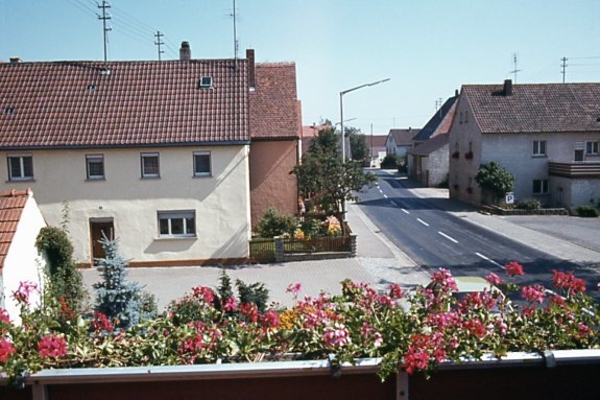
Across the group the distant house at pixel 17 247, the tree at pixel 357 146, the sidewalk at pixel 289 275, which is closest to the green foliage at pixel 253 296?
the distant house at pixel 17 247

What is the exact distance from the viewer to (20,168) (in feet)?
80.5

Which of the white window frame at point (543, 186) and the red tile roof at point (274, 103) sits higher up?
the red tile roof at point (274, 103)

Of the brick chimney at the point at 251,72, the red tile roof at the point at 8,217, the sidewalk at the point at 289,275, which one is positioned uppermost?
the brick chimney at the point at 251,72

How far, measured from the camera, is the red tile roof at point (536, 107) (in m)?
40.8

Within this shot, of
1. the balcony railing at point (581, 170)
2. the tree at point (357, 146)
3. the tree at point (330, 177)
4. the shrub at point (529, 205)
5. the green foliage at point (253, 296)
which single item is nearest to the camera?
the green foliage at point (253, 296)

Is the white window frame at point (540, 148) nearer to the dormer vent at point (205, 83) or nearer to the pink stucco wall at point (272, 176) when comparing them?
the pink stucco wall at point (272, 176)

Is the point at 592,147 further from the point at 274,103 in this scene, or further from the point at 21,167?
the point at 21,167

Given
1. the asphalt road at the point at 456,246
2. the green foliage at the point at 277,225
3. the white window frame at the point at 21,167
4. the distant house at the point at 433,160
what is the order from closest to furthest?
1. the asphalt road at the point at 456,246
2. the white window frame at the point at 21,167
3. the green foliage at the point at 277,225
4. the distant house at the point at 433,160

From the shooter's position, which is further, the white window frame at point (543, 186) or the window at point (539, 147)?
the white window frame at point (543, 186)

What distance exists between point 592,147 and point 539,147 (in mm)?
3831

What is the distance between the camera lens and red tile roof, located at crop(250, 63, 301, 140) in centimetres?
3002

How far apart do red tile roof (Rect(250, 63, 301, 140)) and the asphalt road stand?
7.89 m

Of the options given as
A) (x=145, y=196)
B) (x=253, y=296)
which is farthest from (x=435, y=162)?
(x=253, y=296)

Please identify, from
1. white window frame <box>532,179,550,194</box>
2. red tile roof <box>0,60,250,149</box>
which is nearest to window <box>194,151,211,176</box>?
red tile roof <box>0,60,250,149</box>
